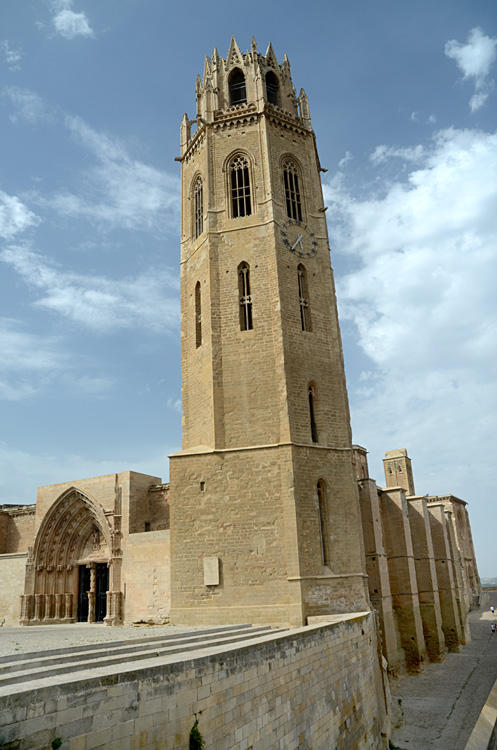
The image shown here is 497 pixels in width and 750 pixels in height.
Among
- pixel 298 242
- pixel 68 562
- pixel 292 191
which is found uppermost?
pixel 292 191

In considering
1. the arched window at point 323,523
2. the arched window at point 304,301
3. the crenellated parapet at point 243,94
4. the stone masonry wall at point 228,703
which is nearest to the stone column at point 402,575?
the stone masonry wall at point 228,703

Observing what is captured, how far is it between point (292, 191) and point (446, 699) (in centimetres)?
1955

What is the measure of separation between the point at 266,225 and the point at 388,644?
55.9 ft

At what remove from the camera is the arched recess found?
21875 mm

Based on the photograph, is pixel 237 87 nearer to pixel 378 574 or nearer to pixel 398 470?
pixel 378 574

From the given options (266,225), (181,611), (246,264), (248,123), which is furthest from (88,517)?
(248,123)

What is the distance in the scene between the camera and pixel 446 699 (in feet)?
63.7

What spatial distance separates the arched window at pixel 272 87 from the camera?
23.6 metres

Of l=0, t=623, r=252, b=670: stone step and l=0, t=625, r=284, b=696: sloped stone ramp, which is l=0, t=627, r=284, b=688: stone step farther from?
l=0, t=623, r=252, b=670: stone step

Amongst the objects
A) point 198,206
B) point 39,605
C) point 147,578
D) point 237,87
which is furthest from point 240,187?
point 39,605

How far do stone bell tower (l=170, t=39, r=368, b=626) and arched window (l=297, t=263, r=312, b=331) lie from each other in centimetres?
4

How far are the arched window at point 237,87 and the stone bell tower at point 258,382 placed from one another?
208mm

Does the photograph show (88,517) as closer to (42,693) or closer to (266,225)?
(266,225)

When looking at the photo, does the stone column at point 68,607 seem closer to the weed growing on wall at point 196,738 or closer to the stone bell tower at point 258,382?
the stone bell tower at point 258,382
